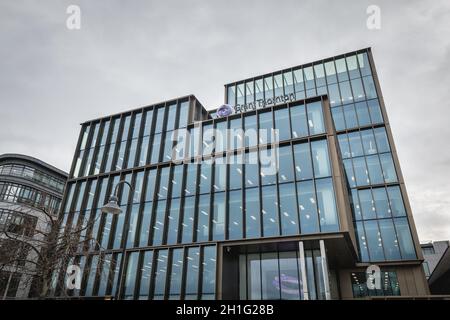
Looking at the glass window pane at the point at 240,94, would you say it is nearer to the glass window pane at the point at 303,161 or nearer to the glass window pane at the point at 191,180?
the glass window pane at the point at 191,180

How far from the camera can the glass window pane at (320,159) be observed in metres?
23.8

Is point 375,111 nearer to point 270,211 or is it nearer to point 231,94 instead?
point 231,94

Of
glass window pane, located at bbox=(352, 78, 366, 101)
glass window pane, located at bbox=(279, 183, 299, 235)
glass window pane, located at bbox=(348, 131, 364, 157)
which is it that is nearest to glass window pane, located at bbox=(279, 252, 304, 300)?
glass window pane, located at bbox=(279, 183, 299, 235)

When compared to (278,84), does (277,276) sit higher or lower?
lower

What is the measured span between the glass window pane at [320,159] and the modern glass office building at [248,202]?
0.37ft

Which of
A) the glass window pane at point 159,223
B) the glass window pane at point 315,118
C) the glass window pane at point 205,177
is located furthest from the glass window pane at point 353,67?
the glass window pane at point 159,223

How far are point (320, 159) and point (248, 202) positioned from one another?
6.86 meters

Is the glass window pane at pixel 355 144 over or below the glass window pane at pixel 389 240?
over

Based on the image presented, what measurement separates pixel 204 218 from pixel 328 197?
10.5 metres

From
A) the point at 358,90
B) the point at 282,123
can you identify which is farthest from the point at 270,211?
the point at 358,90

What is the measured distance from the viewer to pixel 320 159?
24500 mm

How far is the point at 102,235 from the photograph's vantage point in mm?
30234
